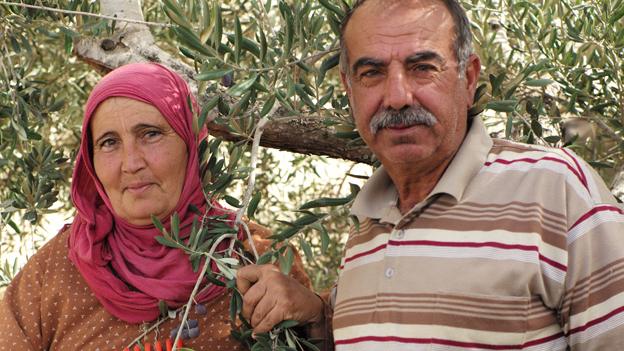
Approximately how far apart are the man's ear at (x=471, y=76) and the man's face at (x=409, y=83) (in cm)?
4

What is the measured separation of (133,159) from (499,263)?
1.43m

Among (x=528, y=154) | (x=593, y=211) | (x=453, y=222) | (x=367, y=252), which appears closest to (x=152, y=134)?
(x=367, y=252)

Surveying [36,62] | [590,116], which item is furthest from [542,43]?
[36,62]

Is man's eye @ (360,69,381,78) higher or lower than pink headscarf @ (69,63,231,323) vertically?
higher

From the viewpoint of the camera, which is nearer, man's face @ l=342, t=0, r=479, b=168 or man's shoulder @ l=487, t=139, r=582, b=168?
man's shoulder @ l=487, t=139, r=582, b=168

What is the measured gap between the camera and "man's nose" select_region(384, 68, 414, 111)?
2.61 meters

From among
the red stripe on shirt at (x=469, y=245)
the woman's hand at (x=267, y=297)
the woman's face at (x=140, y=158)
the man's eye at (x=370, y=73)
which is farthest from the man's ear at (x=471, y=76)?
the woman's face at (x=140, y=158)

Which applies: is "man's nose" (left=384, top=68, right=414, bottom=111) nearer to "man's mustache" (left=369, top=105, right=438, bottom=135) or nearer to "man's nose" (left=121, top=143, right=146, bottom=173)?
"man's mustache" (left=369, top=105, right=438, bottom=135)

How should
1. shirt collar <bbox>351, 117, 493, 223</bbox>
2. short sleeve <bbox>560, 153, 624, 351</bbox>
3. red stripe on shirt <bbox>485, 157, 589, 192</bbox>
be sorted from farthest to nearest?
shirt collar <bbox>351, 117, 493, 223</bbox>, red stripe on shirt <bbox>485, 157, 589, 192</bbox>, short sleeve <bbox>560, 153, 624, 351</bbox>

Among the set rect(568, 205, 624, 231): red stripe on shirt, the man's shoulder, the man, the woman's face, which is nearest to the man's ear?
the man

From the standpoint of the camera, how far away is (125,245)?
142 inches

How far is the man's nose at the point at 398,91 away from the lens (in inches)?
103

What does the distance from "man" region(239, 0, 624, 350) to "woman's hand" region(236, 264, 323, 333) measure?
0.72ft

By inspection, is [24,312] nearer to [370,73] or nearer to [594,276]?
[370,73]
